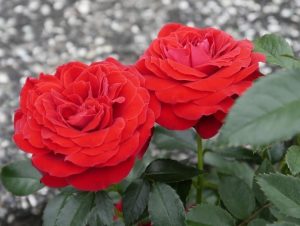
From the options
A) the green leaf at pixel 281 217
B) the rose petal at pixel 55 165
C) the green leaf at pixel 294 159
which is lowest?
the green leaf at pixel 281 217

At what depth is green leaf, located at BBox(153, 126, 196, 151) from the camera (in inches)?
34.3

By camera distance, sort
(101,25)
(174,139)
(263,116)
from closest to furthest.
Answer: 1. (263,116)
2. (174,139)
3. (101,25)

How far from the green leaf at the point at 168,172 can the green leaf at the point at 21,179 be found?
181 millimetres

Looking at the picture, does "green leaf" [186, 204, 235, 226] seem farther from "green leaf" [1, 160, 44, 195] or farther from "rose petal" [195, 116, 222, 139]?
"green leaf" [1, 160, 44, 195]

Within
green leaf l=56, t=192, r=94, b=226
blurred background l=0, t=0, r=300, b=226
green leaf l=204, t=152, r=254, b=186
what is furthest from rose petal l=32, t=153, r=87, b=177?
blurred background l=0, t=0, r=300, b=226

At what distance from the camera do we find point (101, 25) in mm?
1386

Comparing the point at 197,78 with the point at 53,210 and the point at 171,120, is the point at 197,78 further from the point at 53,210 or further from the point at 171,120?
the point at 53,210

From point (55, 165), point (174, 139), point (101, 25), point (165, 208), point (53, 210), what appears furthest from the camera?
point (101, 25)

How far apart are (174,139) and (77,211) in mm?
271

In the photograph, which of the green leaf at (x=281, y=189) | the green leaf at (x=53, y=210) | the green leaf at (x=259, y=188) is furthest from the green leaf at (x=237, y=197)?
the green leaf at (x=53, y=210)

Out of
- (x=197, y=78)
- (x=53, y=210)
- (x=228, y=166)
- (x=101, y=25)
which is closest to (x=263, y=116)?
(x=197, y=78)

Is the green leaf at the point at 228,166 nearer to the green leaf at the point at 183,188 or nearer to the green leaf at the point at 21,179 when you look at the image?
the green leaf at the point at 183,188

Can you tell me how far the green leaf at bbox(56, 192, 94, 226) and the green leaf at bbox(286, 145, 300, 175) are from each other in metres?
0.26

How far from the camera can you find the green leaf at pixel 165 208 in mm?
669
